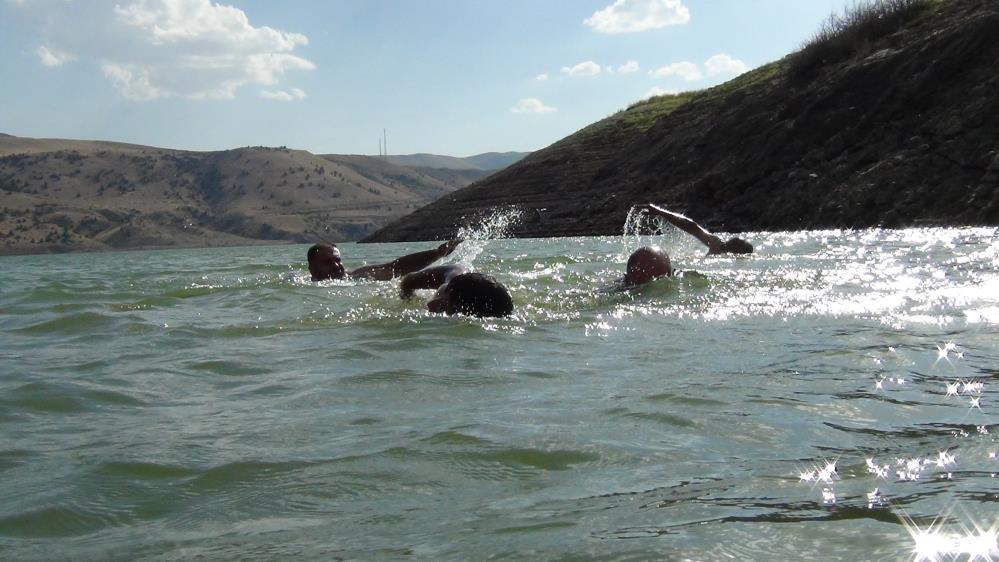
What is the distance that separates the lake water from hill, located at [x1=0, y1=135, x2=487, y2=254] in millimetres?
77442

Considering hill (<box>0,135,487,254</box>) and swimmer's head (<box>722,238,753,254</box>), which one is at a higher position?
hill (<box>0,135,487,254</box>)

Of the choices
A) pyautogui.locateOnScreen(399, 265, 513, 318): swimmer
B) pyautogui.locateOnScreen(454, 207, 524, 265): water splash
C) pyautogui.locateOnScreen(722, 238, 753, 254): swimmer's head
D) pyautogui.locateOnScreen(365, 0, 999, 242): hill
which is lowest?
pyautogui.locateOnScreen(399, 265, 513, 318): swimmer

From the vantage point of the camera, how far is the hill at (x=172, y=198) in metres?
88.7

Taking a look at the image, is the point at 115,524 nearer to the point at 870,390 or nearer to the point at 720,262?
the point at 870,390

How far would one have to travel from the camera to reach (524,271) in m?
13.5

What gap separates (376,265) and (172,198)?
370ft

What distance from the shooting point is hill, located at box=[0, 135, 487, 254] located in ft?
291

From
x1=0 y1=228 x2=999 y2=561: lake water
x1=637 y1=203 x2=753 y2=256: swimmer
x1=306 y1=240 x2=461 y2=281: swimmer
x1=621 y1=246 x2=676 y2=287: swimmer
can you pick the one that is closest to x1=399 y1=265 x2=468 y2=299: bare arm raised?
x1=306 y1=240 x2=461 y2=281: swimmer

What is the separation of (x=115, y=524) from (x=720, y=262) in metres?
10.3

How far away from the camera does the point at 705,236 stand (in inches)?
463

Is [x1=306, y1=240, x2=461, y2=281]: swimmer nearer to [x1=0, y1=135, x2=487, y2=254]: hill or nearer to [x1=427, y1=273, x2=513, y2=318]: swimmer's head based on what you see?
[x1=427, y1=273, x2=513, y2=318]: swimmer's head

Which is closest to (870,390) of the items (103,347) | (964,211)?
(103,347)

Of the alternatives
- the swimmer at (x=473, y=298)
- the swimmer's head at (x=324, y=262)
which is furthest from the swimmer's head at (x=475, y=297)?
the swimmer's head at (x=324, y=262)

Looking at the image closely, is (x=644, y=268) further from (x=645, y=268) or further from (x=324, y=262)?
(x=324, y=262)
